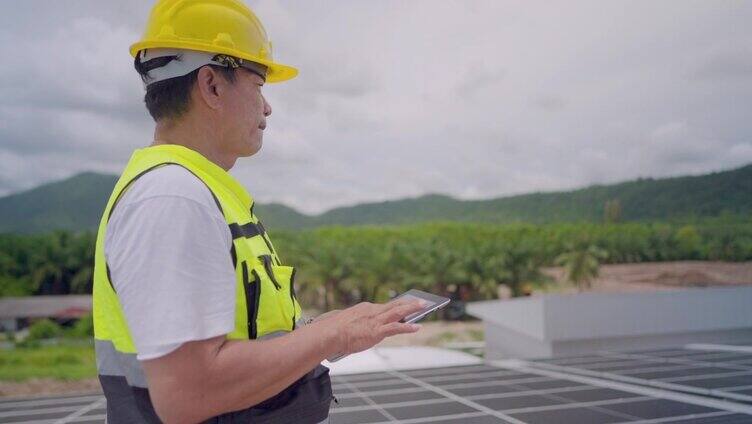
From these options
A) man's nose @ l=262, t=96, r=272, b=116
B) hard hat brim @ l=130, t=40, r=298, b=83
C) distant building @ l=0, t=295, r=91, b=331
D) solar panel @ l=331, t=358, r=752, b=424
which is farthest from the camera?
distant building @ l=0, t=295, r=91, b=331

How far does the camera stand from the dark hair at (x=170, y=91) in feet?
4.60

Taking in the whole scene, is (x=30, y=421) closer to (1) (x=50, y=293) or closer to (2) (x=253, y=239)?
(2) (x=253, y=239)

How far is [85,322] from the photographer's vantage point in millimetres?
45906

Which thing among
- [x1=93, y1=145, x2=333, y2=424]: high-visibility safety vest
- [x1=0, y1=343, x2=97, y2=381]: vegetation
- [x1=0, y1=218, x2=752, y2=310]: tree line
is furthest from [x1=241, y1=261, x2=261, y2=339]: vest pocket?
[x1=0, y1=218, x2=752, y2=310]: tree line

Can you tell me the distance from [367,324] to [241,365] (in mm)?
266

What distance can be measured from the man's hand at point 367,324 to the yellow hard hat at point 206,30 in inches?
24.9

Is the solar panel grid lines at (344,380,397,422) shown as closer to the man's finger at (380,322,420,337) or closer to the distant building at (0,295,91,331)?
the man's finger at (380,322,420,337)

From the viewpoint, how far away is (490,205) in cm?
9162

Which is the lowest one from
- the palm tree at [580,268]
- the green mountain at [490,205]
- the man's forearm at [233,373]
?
the palm tree at [580,268]

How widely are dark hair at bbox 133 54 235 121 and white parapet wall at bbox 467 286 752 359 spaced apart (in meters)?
14.2

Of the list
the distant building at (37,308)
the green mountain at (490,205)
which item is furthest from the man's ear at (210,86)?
the distant building at (37,308)

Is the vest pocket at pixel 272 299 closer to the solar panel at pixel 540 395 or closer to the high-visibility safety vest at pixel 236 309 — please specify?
the high-visibility safety vest at pixel 236 309

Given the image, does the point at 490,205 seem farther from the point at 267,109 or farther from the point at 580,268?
the point at 267,109

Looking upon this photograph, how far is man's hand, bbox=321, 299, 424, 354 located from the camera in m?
1.25
